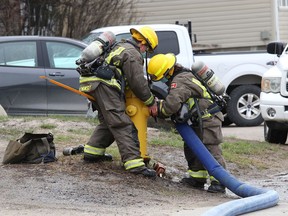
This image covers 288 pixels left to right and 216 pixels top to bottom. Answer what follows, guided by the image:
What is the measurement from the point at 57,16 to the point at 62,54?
6.62m

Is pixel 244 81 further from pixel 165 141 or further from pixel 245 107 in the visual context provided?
pixel 165 141

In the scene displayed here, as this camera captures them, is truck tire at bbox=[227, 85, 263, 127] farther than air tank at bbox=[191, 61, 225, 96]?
Yes

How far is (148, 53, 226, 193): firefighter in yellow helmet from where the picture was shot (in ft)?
28.0

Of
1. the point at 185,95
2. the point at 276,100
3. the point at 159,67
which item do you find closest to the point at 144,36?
the point at 159,67

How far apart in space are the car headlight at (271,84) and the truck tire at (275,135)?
0.62 m

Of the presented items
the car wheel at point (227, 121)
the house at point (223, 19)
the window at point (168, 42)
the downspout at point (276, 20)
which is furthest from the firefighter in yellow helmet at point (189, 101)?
the downspout at point (276, 20)

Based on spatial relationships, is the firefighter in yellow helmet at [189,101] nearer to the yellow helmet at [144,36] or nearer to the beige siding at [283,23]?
the yellow helmet at [144,36]

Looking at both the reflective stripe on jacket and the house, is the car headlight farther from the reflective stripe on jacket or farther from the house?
the house

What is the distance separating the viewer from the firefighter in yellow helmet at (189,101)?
8.52 meters

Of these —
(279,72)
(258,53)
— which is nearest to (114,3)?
(258,53)

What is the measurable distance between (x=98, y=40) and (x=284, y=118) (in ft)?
14.5

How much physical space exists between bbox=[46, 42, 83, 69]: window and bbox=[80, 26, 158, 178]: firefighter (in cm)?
571

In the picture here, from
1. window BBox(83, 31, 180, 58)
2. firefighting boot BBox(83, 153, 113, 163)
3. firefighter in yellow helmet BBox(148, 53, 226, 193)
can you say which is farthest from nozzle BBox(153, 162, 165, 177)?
window BBox(83, 31, 180, 58)

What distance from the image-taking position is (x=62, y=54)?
14.4 m
